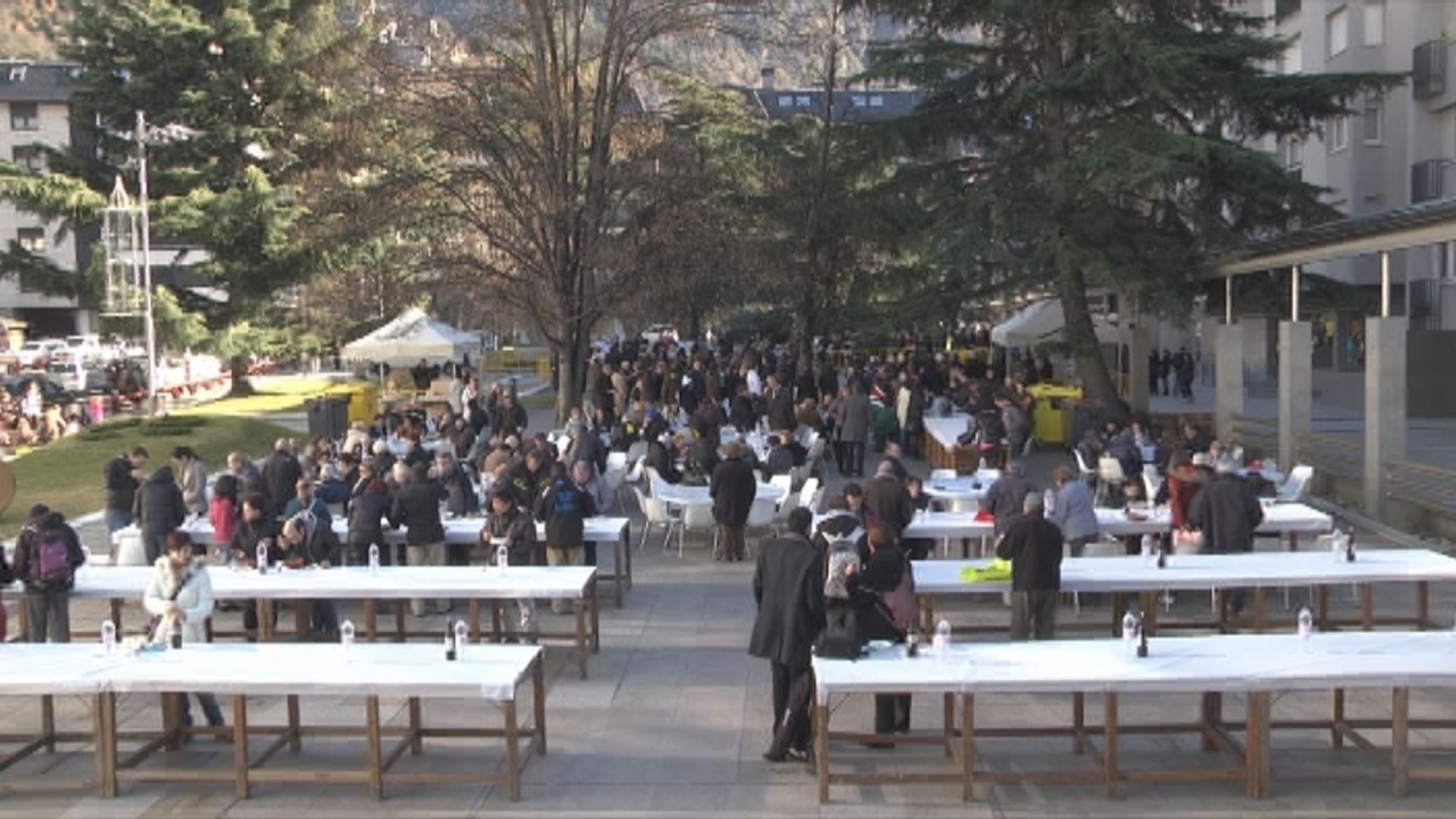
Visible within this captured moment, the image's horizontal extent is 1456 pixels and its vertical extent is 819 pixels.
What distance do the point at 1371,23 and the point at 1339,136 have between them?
3.31 metres

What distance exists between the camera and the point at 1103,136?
26.1 metres

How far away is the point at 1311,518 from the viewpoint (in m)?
14.5

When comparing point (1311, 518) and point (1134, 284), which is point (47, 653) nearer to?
point (1311, 518)

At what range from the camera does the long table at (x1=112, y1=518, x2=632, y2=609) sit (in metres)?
14.0

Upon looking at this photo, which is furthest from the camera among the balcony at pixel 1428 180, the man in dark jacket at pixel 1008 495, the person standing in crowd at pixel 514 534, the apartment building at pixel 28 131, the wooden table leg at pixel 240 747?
the apartment building at pixel 28 131

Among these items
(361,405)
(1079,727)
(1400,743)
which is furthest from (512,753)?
(361,405)

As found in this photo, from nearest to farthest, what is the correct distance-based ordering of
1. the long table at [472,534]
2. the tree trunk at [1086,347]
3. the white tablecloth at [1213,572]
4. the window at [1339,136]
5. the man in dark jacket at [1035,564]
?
the man in dark jacket at [1035,564] → the white tablecloth at [1213,572] → the long table at [472,534] → the tree trunk at [1086,347] → the window at [1339,136]

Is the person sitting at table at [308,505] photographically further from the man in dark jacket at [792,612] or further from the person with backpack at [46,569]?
the man in dark jacket at [792,612]

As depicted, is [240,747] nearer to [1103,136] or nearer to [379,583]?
[379,583]

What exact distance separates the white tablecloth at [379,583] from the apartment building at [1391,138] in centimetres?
2724

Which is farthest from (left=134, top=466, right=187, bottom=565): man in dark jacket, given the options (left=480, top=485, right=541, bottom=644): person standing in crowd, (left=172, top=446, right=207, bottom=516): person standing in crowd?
(left=480, top=485, right=541, bottom=644): person standing in crowd

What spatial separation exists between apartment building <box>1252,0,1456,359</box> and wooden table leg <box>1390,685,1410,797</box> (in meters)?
27.4

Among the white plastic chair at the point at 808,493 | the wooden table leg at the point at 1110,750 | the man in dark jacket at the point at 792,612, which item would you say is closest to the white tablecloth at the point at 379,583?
the man in dark jacket at the point at 792,612

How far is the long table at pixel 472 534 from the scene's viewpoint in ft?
46.0
